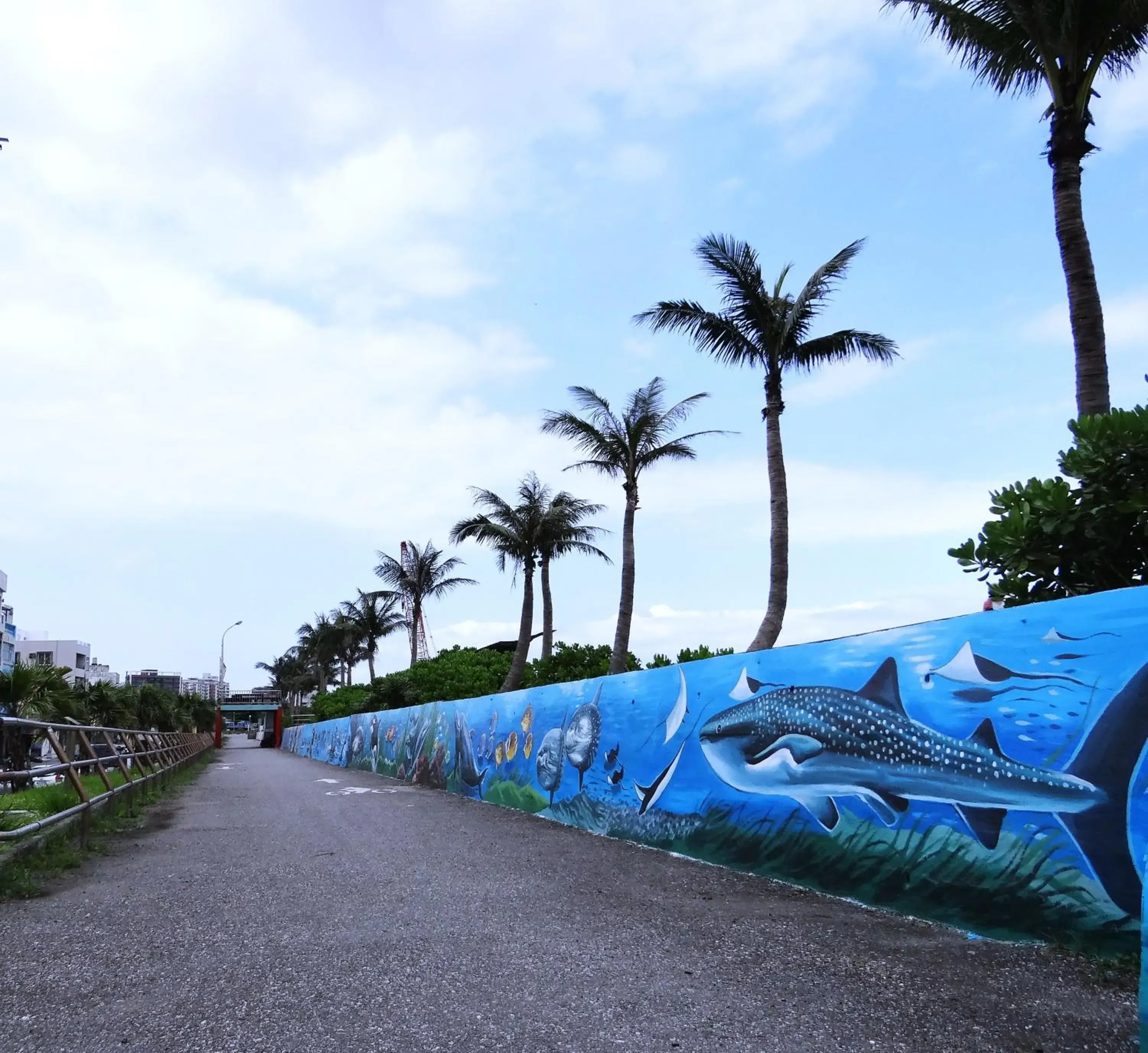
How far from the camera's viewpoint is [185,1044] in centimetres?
371

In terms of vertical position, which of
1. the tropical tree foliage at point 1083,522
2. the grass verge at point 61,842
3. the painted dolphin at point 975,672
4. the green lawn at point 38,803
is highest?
the tropical tree foliage at point 1083,522

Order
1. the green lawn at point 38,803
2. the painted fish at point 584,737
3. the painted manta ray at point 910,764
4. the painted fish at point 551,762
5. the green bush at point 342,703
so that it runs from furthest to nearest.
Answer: the green bush at point 342,703, the painted fish at point 551,762, the painted fish at point 584,737, the green lawn at point 38,803, the painted manta ray at point 910,764

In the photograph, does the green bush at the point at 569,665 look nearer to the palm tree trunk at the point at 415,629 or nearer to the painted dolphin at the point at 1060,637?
the palm tree trunk at the point at 415,629

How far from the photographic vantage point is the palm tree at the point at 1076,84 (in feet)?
32.6

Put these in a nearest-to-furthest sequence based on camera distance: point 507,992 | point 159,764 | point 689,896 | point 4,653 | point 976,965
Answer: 1. point 507,992
2. point 976,965
3. point 689,896
4. point 159,764
5. point 4,653

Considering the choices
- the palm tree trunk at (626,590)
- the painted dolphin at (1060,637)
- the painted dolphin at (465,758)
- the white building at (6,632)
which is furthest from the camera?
the white building at (6,632)

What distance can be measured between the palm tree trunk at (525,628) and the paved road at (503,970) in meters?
25.3

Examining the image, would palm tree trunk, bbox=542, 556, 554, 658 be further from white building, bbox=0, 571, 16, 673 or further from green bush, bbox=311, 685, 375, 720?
white building, bbox=0, 571, 16, 673

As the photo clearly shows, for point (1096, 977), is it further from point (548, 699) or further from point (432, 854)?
point (548, 699)

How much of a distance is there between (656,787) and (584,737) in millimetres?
2523

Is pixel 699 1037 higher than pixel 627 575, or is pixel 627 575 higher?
pixel 627 575

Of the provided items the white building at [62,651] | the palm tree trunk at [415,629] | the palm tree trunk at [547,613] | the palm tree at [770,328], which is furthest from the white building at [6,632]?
the palm tree at [770,328]

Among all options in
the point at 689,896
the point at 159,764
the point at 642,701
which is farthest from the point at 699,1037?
the point at 159,764

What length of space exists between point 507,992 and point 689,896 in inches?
112
